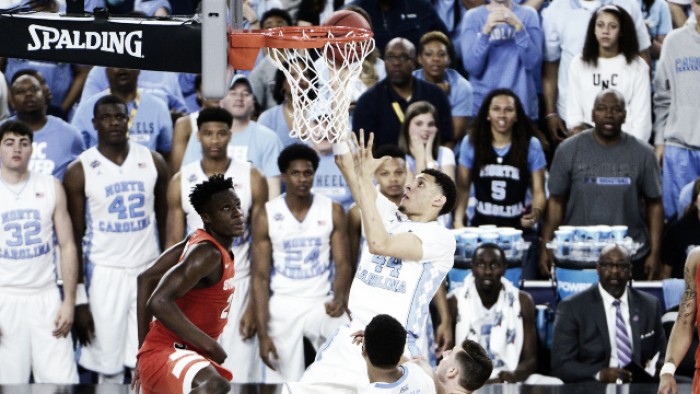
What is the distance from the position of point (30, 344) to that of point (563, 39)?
4.95 metres

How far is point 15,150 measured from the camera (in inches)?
336

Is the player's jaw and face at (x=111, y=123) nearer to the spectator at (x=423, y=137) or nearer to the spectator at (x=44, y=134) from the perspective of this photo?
the spectator at (x=44, y=134)

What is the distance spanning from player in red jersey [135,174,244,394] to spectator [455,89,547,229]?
3.22 meters

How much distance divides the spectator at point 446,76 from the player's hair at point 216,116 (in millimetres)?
1911

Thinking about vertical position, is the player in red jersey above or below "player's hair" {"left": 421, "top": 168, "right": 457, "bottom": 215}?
below

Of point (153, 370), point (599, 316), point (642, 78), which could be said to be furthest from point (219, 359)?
point (642, 78)

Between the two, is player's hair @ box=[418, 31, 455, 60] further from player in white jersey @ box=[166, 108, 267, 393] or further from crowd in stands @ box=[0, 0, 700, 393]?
player in white jersey @ box=[166, 108, 267, 393]

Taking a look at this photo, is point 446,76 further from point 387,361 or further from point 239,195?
point 387,361

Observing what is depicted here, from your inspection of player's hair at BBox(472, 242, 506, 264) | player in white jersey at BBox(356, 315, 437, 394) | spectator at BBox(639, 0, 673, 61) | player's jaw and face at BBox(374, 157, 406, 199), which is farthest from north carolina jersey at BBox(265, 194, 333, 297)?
spectator at BBox(639, 0, 673, 61)

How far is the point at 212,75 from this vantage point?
5.50 metres

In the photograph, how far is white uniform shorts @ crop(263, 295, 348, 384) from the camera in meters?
8.66

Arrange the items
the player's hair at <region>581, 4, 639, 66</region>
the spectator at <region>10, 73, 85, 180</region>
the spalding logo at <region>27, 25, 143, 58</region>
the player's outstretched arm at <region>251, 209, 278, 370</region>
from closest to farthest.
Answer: the spalding logo at <region>27, 25, 143, 58</region>
the player's outstretched arm at <region>251, 209, 278, 370</region>
the spectator at <region>10, 73, 85, 180</region>
the player's hair at <region>581, 4, 639, 66</region>

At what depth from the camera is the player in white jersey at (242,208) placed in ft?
28.6

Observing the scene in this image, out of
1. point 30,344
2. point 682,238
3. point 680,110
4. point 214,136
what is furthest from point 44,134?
point 680,110
